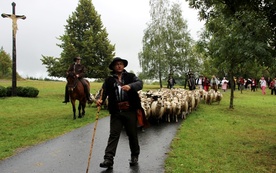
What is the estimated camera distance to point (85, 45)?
29922 mm

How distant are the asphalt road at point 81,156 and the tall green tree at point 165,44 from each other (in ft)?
117

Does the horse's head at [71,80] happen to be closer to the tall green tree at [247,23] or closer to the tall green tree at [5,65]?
the tall green tree at [247,23]

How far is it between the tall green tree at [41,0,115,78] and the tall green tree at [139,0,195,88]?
47.3ft

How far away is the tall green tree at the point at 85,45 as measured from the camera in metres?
30.0

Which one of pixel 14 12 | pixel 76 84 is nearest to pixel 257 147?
pixel 76 84

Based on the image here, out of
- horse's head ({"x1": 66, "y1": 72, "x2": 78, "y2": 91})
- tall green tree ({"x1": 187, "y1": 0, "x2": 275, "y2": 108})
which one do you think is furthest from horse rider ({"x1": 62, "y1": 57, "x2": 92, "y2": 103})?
tall green tree ({"x1": 187, "y1": 0, "x2": 275, "y2": 108})

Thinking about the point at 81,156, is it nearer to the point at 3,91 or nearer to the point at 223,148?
the point at 223,148

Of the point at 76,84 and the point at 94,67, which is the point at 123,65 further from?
the point at 94,67

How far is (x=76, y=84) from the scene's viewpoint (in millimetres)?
14148

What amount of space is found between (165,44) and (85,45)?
1882 centimetres

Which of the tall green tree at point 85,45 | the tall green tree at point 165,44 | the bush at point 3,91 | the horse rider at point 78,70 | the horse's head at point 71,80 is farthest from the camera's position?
the tall green tree at point 165,44

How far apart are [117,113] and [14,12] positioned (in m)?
20.3

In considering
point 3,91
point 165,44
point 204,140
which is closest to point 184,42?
point 165,44

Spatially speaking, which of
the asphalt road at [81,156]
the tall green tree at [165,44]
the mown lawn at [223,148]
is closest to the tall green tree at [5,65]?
the tall green tree at [165,44]
